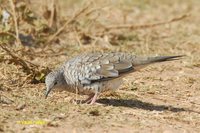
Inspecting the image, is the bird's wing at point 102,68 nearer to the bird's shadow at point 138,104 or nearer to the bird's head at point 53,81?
the bird's head at point 53,81

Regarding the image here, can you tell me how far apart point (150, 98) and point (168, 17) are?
4.94 metres

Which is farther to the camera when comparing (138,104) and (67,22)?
(67,22)

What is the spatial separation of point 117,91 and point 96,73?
73cm

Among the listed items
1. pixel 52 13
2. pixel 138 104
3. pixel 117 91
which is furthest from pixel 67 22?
pixel 138 104

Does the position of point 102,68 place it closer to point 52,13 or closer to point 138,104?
point 138,104

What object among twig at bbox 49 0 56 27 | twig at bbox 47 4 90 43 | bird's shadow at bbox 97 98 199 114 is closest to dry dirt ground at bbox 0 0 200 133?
bird's shadow at bbox 97 98 199 114

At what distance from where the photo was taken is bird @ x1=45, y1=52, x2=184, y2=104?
Answer: 6.16 meters

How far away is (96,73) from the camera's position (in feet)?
20.3

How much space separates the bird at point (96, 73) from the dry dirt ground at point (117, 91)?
0.50ft

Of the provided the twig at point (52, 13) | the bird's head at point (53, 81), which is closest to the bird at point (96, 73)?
the bird's head at point (53, 81)

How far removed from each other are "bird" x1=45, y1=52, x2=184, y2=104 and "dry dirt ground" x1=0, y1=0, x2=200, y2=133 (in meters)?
0.15

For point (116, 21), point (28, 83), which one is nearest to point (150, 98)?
point (28, 83)

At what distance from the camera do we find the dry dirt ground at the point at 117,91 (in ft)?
18.3

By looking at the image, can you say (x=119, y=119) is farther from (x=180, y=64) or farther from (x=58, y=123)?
(x=180, y=64)
